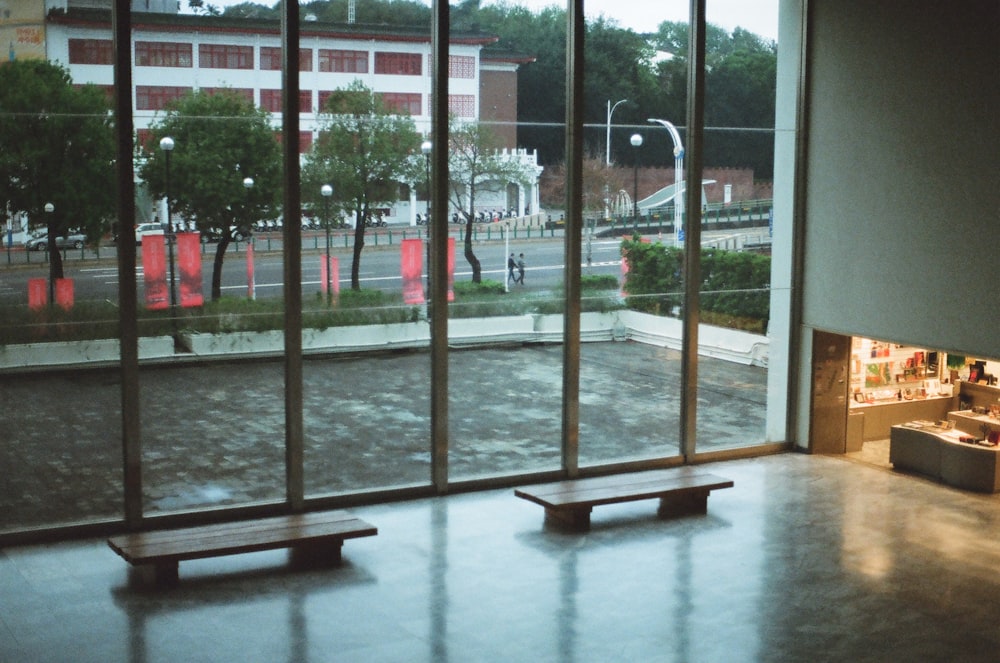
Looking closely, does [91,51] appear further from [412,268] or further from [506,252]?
[506,252]

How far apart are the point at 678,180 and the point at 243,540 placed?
652 centimetres

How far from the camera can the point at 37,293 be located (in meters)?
10.5

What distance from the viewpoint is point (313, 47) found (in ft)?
37.4

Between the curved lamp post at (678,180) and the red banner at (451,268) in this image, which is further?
the curved lamp post at (678,180)

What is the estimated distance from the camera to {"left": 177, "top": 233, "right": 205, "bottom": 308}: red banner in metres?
11.1

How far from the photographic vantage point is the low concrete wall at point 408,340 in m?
10.7

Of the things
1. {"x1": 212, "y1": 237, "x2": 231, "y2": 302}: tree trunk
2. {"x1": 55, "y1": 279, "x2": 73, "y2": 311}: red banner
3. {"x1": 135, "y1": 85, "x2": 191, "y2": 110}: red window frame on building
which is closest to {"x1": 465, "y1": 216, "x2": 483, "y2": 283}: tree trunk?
{"x1": 212, "y1": 237, "x2": 231, "y2": 302}: tree trunk

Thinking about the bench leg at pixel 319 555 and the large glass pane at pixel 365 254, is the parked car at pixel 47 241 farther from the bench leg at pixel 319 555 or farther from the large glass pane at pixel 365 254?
the bench leg at pixel 319 555

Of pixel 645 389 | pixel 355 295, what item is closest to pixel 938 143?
pixel 645 389

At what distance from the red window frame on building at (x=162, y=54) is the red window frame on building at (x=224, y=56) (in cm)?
13

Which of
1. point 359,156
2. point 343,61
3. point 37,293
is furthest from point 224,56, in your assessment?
point 37,293

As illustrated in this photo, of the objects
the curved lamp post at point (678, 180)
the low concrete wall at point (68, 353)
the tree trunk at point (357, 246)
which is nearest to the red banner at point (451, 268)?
the tree trunk at point (357, 246)

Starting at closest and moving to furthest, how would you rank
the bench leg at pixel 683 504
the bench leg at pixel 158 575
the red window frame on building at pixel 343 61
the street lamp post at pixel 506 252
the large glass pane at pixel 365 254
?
1. the bench leg at pixel 158 575
2. the red window frame on building at pixel 343 61
3. the large glass pane at pixel 365 254
4. the bench leg at pixel 683 504
5. the street lamp post at pixel 506 252

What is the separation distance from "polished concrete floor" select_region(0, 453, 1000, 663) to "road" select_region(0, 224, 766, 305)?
7.67 feet
